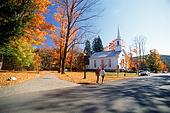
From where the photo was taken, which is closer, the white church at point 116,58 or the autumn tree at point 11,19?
the autumn tree at point 11,19

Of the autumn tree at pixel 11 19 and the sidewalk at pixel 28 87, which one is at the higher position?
the autumn tree at pixel 11 19

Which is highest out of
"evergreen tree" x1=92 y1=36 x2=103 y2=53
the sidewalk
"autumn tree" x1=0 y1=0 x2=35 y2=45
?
"evergreen tree" x1=92 y1=36 x2=103 y2=53

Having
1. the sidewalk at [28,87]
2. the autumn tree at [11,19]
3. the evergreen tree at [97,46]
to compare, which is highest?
the evergreen tree at [97,46]

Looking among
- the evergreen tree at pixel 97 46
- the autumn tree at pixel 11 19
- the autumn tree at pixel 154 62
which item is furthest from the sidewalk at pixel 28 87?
the evergreen tree at pixel 97 46

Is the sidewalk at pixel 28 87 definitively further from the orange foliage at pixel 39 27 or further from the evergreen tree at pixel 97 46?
the evergreen tree at pixel 97 46

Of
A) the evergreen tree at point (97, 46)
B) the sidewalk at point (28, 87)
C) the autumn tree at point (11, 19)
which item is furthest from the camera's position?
the evergreen tree at point (97, 46)

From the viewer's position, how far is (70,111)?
834 centimetres

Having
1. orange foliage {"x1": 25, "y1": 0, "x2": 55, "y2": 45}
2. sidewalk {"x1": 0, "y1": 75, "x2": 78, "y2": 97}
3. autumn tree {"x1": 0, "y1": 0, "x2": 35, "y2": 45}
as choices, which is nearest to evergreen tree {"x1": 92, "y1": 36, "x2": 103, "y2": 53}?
orange foliage {"x1": 25, "y1": 0, "x2": 55, "y2": 45}

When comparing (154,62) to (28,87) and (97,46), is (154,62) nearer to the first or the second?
(97,46)

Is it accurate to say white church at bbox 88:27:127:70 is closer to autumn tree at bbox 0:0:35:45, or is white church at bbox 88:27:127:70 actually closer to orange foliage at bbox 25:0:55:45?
orange foliage at bbox 25:0:55:45

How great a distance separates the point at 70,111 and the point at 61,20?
92.4 feet

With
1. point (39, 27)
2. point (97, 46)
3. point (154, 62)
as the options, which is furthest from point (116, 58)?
point (39, 27)

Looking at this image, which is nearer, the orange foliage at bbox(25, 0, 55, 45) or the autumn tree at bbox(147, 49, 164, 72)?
the orange foliage at bbox(25, 0, 55, 45)

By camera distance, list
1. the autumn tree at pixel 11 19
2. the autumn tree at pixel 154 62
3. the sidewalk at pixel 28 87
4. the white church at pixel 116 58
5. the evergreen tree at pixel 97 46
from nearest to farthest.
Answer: the sidewalk at pixel 28 87
the autumn tree at pixel 11 19
the white church at pixel 116 58
the autumn tree at pixel 154 62
the evergreen tree at pixel 97 46
